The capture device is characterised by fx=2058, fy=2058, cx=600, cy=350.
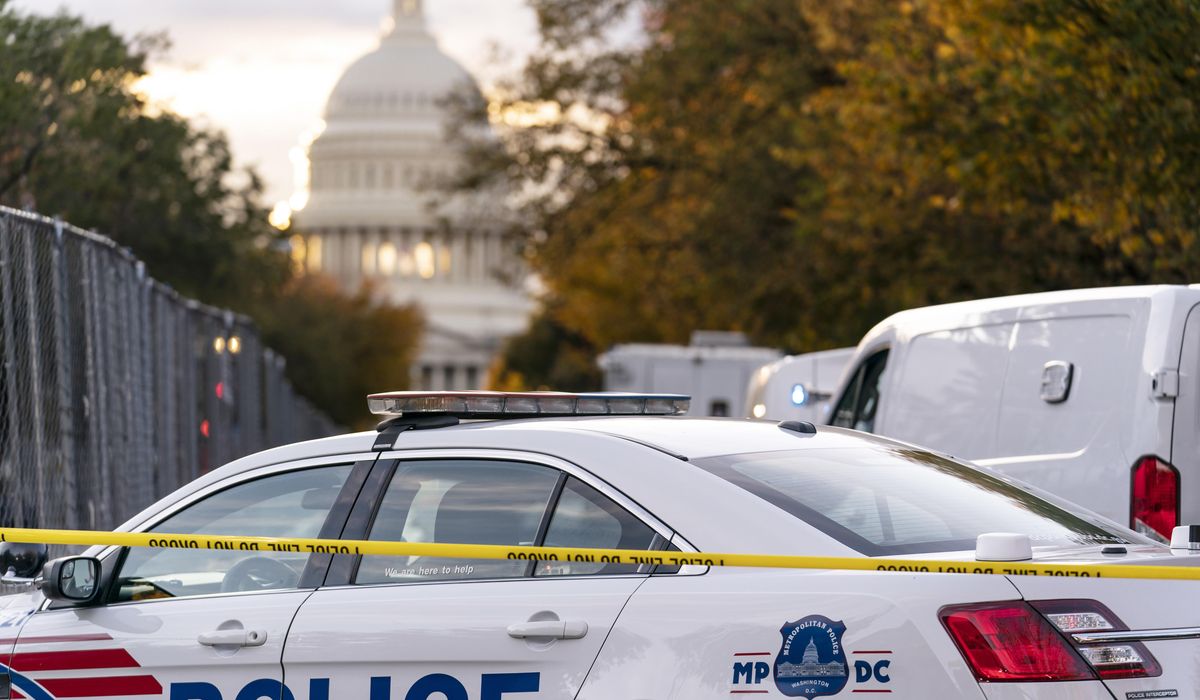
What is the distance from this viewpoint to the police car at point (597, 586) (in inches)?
179

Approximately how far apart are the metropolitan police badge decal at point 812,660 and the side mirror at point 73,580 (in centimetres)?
225

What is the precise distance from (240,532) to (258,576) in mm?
164

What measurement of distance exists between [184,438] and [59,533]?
10600mm

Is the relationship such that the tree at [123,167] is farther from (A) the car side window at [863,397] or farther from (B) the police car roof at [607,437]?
(B) the police car roof at [607,437]

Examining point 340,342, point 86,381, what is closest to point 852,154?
point 86,381

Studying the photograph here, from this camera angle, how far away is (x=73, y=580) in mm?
5926

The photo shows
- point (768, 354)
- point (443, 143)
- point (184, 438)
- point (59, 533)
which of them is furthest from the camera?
point (443, 143)

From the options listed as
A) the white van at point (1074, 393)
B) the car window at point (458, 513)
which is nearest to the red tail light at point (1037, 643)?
the car window at point (458, 513)

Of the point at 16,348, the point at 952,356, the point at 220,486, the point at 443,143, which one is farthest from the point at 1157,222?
the point at 443,143

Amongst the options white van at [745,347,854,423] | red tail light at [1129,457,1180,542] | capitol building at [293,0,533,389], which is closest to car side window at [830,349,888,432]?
red tail light at [1129,457,1180,542]

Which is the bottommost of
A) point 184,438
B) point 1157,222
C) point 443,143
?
point 184,438

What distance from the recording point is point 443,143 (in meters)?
37.4

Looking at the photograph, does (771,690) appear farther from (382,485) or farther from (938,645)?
(382,485)

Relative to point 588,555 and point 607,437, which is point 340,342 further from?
point 588,555
